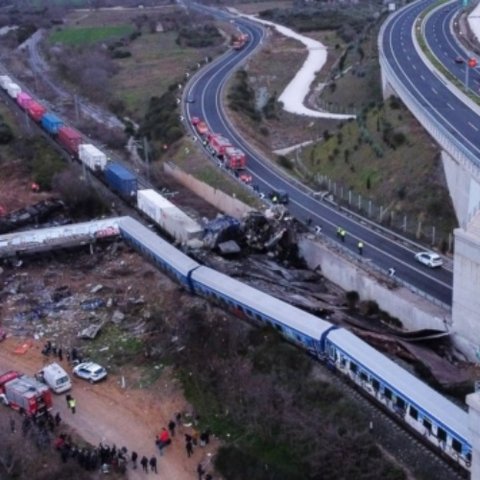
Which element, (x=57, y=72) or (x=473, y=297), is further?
(x=57, y=72)

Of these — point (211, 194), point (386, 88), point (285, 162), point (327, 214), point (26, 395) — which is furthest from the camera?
point (386, 88)

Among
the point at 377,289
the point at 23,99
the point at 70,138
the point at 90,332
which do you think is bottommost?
the point at 23,99

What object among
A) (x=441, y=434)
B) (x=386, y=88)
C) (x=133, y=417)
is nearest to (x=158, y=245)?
(x=133, y=417)

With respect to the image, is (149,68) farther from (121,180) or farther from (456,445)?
(456,445)

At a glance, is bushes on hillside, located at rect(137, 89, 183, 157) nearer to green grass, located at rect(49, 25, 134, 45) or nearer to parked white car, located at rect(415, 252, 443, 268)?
parked white car, located at rect(415, 252, 443, 268)

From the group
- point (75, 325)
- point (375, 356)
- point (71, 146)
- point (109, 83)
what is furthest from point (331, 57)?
point (375, 356)

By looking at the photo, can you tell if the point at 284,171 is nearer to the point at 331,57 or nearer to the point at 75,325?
the point at 75,325

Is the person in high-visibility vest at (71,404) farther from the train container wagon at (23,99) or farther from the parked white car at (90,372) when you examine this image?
the train container wagon at (23,99)
